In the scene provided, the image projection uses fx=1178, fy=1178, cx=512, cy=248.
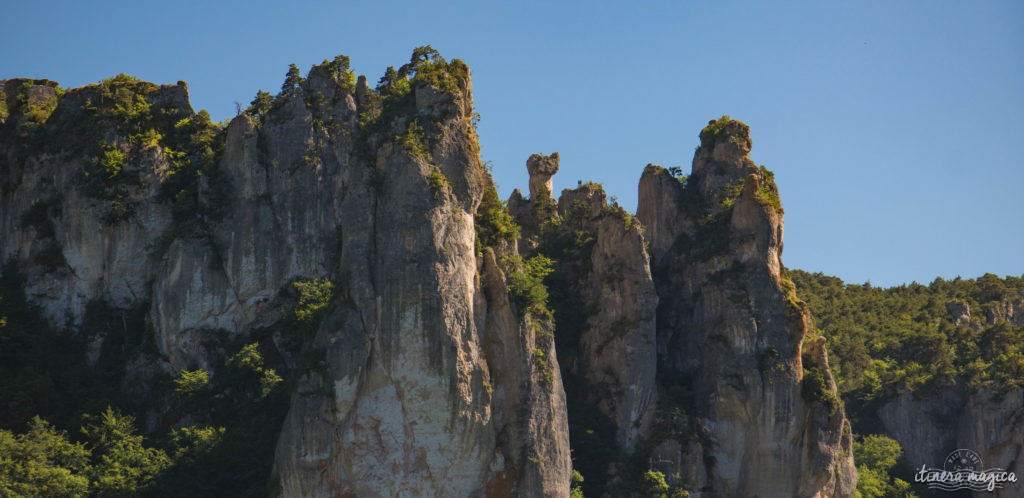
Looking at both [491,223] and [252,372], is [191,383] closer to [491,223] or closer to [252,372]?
[252,372]

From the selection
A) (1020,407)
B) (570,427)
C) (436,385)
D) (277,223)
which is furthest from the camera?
(1020,407)

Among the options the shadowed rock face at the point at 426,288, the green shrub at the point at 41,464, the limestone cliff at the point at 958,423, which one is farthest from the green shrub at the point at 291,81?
the limestone cliff at the point at 958,423

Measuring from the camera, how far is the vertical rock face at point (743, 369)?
2112 inches

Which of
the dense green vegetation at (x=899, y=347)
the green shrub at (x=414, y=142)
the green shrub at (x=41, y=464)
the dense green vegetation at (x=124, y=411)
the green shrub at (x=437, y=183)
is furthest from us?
the dense green vegetation at (x=899, y=347)

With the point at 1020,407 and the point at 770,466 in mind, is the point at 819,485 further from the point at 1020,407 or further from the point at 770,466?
the point at 1020,407

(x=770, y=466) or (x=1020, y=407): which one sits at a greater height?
(x=1020, y=407)

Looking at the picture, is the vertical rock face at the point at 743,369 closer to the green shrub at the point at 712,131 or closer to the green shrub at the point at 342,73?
the green shrub at the point at 712,131

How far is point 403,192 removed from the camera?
4659 centimetres

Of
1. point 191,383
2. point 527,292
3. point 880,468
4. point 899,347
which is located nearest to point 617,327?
point 527,292

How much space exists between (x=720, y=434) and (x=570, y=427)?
701 cm

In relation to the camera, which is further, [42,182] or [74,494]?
[42,182]

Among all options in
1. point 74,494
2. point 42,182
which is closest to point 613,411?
point 74,494

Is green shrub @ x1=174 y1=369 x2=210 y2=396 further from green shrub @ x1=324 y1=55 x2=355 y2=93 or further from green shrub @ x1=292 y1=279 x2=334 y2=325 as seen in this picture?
green shrub @ x1=324 y1=55 x2=355 y2=93

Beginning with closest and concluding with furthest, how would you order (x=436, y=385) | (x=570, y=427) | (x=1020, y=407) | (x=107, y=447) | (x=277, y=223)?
(x=436, y=385) < (x=107, y=447) < (x=570, y=427) < (x=277, y=223) < (x=1020, y=407)
